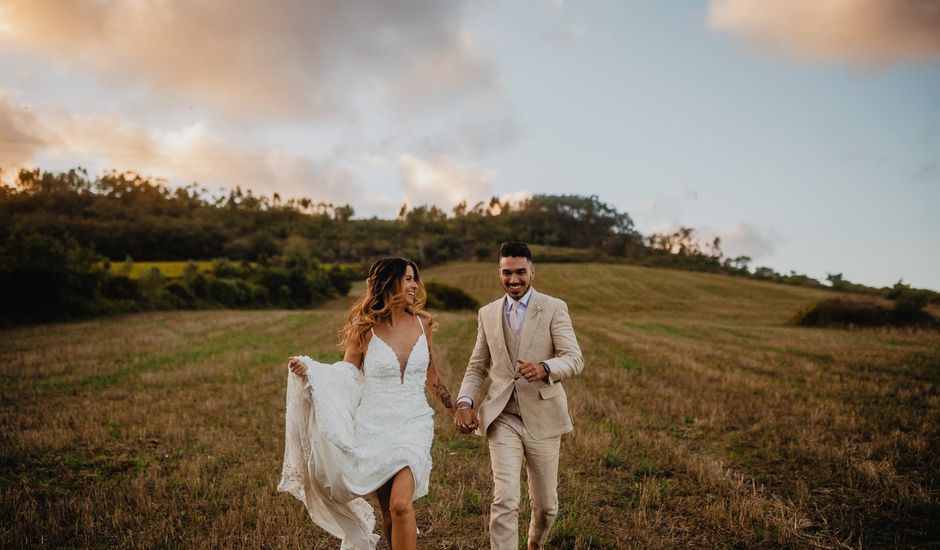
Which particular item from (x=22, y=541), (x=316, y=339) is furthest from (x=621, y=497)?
(x=316, y=339)

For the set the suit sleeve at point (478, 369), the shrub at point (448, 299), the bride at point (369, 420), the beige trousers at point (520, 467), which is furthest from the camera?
the shrub at point (448, 299)

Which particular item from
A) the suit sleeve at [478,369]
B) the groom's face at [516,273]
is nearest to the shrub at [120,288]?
the suit sleeve at [478,369]

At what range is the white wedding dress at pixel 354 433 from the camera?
3.70m

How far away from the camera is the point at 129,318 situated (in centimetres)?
3161

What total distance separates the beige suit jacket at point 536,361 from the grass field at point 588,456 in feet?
4.81

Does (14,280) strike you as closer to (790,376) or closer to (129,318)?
(129,318)

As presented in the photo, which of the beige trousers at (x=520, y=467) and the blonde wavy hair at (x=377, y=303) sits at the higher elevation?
the blonde wavy hair at (x=377, y=303)

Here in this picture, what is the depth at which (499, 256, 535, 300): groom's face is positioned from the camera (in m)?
4.23

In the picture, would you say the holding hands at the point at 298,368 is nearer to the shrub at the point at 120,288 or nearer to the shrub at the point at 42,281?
the shrub at the point at 42,281

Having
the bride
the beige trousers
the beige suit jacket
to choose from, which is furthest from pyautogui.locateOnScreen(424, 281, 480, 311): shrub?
the beige trousers

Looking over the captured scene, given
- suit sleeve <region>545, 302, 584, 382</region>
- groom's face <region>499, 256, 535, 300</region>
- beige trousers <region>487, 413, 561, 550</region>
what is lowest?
beige trousers <region>487, 413, 561, 550</region>

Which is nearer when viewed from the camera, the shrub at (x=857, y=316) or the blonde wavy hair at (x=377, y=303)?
the blonde wavy hair at (x=377, y=303)

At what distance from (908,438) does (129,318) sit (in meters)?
37.2

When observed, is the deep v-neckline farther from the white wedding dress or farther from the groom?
the groom
